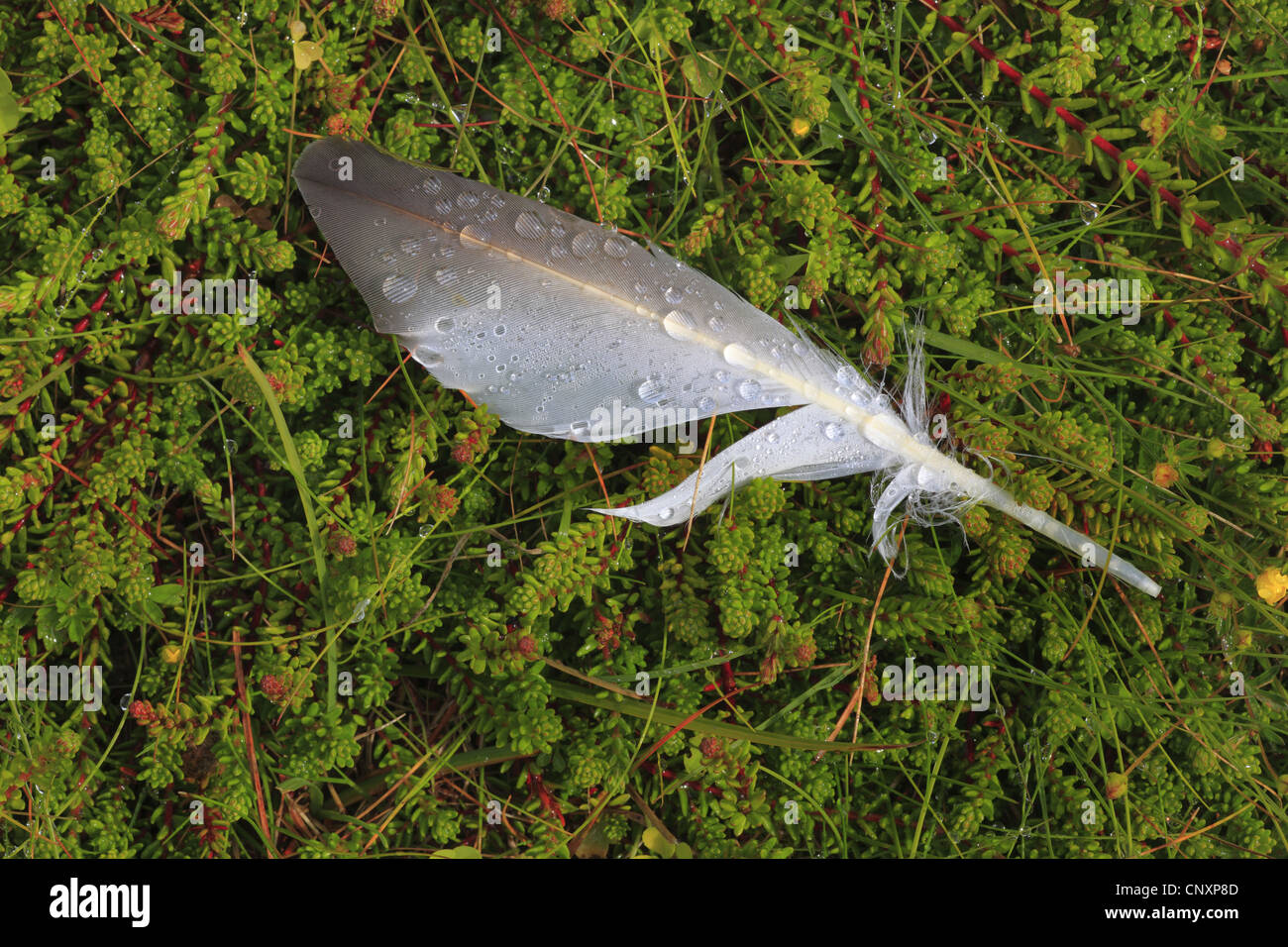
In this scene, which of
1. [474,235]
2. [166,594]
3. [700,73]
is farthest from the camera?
[700,73]

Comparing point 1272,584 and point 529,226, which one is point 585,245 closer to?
point 529,226

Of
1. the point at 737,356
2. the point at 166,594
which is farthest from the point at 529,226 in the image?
the point at 166,594

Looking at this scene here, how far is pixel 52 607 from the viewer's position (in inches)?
112

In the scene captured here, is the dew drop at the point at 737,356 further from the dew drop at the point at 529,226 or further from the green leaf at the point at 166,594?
the green leaf at the point at 166,594

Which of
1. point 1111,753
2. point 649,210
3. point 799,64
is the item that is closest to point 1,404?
point 649,210

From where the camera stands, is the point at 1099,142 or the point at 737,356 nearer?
the point at 737,356

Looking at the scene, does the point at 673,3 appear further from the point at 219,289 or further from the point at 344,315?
the point at 219,289

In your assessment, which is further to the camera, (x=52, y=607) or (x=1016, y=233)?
(x=1016, y=233)

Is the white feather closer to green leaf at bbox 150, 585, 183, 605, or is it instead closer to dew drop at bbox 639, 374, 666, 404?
dew drop at bbox 639, 374, 666, 404

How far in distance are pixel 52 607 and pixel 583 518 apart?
5.49ft

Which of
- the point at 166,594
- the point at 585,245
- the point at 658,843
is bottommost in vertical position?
the point at 658,843

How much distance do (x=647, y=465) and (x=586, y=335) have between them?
49cm

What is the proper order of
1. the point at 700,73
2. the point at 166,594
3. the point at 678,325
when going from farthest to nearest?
the point at 700,73 → the point at 166,594 → the point at 678,325

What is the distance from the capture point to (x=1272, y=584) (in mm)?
2965
